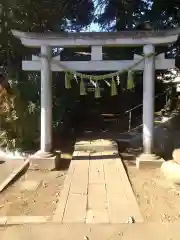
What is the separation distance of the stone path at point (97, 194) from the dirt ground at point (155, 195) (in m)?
0.22

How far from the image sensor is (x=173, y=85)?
54.1 feet

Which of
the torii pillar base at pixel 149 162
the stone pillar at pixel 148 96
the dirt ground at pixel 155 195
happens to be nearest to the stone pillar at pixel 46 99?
the dirt ground at pixel 155 195

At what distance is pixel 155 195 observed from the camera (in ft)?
16.5

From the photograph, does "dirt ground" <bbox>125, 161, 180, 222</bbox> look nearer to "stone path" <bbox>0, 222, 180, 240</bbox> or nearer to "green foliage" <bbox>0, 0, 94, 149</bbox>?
"stone path" <bbox>0, 222, 180, 240</bbox>

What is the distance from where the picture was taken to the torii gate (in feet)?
22.5

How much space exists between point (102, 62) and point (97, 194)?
3488 millimetres

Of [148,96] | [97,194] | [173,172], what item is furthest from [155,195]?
[148,96]

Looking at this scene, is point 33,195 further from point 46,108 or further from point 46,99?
point 46,99

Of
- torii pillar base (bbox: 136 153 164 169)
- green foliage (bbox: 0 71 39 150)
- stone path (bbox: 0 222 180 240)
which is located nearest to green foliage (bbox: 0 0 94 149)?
green foliage (bbox: 0 71 39 150)

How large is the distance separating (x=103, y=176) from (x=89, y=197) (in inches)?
48.7

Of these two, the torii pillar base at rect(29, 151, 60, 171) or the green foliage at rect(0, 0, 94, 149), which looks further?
the green foliage at rect(0, 0, 94, 149)

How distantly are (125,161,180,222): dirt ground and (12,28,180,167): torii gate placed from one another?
568 millimetres

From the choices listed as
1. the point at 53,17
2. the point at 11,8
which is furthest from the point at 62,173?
the point at 53,17

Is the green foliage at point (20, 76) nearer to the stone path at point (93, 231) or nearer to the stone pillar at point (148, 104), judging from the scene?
the stone pillar at point (148, 104)
